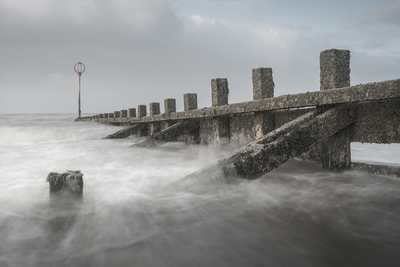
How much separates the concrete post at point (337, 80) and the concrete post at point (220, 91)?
195cm

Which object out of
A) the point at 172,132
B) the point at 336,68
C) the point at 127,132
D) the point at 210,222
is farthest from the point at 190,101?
the point at 127,132

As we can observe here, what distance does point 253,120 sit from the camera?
4.62 meters

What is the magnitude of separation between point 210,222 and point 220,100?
281 cm

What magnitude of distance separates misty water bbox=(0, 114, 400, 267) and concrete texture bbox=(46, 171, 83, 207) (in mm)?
98

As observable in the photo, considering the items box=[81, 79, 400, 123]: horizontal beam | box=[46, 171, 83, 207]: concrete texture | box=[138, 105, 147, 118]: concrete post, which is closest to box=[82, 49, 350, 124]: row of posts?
box=[81, 79, 400, 123]: horizontal beam

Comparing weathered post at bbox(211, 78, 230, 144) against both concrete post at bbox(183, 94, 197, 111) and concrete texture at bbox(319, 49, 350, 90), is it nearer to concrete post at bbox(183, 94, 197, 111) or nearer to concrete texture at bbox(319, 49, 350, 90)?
concrete post at bbox(183, 94, 197, 111)

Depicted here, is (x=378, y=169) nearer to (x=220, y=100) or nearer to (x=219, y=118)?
(x=220, y=100)

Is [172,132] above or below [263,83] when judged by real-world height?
below

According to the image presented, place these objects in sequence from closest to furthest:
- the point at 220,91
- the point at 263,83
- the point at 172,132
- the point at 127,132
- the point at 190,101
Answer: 1. the point at 263,83
2. the point at 220,91
3. the point at 190,101
4. the point at 172,132
5. the point at 127,132

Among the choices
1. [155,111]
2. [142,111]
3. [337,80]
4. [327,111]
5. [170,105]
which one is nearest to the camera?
[327,111]

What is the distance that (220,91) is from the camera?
4879mm

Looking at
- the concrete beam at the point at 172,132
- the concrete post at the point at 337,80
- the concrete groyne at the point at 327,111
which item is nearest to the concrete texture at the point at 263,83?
the concrete groyne at the point at 327,111

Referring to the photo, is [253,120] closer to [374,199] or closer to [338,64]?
[338,64]

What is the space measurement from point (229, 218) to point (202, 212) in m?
0.26
